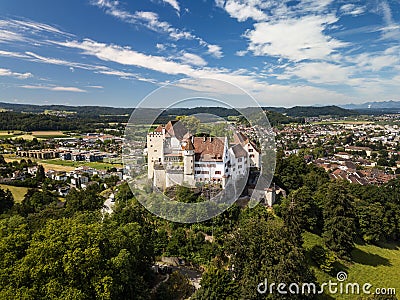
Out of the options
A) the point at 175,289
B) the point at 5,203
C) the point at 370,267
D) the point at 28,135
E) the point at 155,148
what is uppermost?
the point at 155,148

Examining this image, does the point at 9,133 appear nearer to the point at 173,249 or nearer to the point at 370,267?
the point at 173,249

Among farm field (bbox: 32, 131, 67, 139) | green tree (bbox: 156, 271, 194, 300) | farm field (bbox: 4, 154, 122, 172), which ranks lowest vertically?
farm field (bbox: 4, 154, 122, 172)

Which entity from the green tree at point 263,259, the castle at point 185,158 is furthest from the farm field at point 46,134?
the green tree at point 263,259

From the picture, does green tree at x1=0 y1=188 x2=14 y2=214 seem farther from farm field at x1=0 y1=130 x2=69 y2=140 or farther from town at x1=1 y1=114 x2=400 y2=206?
farm field at x1=0 y1=130 x2=69 y2=140

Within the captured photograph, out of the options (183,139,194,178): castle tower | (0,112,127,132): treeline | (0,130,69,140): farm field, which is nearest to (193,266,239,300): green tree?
(183,139,194,178): castle tower

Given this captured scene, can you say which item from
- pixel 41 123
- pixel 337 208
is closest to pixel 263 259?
pixel 337 208

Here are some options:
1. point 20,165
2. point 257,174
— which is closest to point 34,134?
point 20,165
